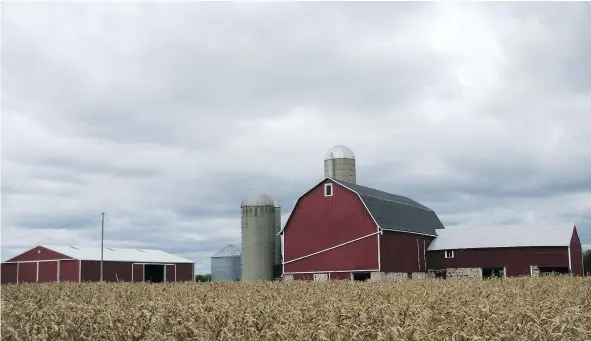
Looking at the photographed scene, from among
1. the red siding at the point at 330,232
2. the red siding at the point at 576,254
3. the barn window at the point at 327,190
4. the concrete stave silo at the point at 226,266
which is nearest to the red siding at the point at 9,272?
the concrete stave silo at the point at 226,266

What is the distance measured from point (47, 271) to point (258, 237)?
75.8 feet

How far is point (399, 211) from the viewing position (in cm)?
5288

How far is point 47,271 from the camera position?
2399 inches

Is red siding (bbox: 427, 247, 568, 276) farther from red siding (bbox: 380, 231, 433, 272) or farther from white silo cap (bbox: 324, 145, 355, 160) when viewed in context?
white silo cap (bbox: 324, 145, 355, 160)

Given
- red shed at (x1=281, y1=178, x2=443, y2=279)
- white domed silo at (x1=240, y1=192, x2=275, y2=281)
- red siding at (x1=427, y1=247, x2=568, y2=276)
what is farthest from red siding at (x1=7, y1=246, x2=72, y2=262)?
red siding at (x1=427, y1=247, x2=568, y2=276)

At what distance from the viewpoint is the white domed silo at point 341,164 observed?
56.9 metres

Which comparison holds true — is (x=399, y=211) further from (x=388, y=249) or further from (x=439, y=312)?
(x=439, y=312)

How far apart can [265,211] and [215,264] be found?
1485cm

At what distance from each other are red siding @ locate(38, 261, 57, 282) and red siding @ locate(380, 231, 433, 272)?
3336cm

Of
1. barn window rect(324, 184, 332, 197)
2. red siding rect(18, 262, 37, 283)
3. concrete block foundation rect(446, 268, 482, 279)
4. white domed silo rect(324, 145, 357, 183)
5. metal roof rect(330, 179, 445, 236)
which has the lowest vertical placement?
concrete block foundation rect(446, 268, 482, 279)

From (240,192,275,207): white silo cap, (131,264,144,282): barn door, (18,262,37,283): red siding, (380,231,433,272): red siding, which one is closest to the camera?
(380,231,433,272): red siding

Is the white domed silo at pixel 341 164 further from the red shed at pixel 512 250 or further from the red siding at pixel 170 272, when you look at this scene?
the red siding at pixel 170 272

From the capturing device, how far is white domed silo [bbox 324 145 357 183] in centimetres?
5694

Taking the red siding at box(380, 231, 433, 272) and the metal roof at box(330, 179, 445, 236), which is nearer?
the red siding at box(380, 231, 433, 272)
